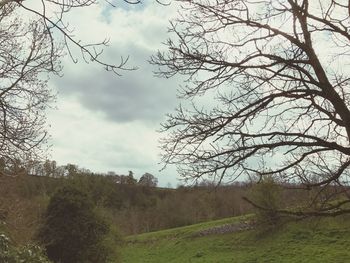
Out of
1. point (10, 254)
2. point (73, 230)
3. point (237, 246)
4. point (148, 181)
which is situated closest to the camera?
point (10, 254)

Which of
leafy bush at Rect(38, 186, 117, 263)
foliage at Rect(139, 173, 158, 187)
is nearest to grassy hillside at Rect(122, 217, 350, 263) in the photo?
leafy bush at Rect(38, 186, 117, 263)

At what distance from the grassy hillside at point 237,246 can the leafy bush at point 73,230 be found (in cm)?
702

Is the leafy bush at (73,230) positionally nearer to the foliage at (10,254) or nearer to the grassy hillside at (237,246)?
the grassy hillside at (237,246)

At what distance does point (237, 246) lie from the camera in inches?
1556

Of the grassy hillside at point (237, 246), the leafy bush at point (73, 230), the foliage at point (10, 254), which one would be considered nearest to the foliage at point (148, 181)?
the grassy hillside at point (237, 246)

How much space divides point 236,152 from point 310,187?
123 cm

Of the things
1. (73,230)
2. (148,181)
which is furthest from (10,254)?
(148,181)

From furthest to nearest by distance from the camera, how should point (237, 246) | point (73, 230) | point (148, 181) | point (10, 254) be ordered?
point (148, 181) → point (237, 246) → point (73, 230) → point (10, 254)

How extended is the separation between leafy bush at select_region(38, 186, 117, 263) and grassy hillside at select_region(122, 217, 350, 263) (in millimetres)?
7024

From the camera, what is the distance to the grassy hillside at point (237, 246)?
3136 cm

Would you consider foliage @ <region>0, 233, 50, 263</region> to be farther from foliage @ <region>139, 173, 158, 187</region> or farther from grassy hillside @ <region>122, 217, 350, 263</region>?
foliage @ <region>139, 173, 158, 187</region>

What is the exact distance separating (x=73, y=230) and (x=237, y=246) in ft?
62.2

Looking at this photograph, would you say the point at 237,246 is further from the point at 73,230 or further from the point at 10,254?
the point at 10,254

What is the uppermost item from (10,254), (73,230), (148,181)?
(148,181)
